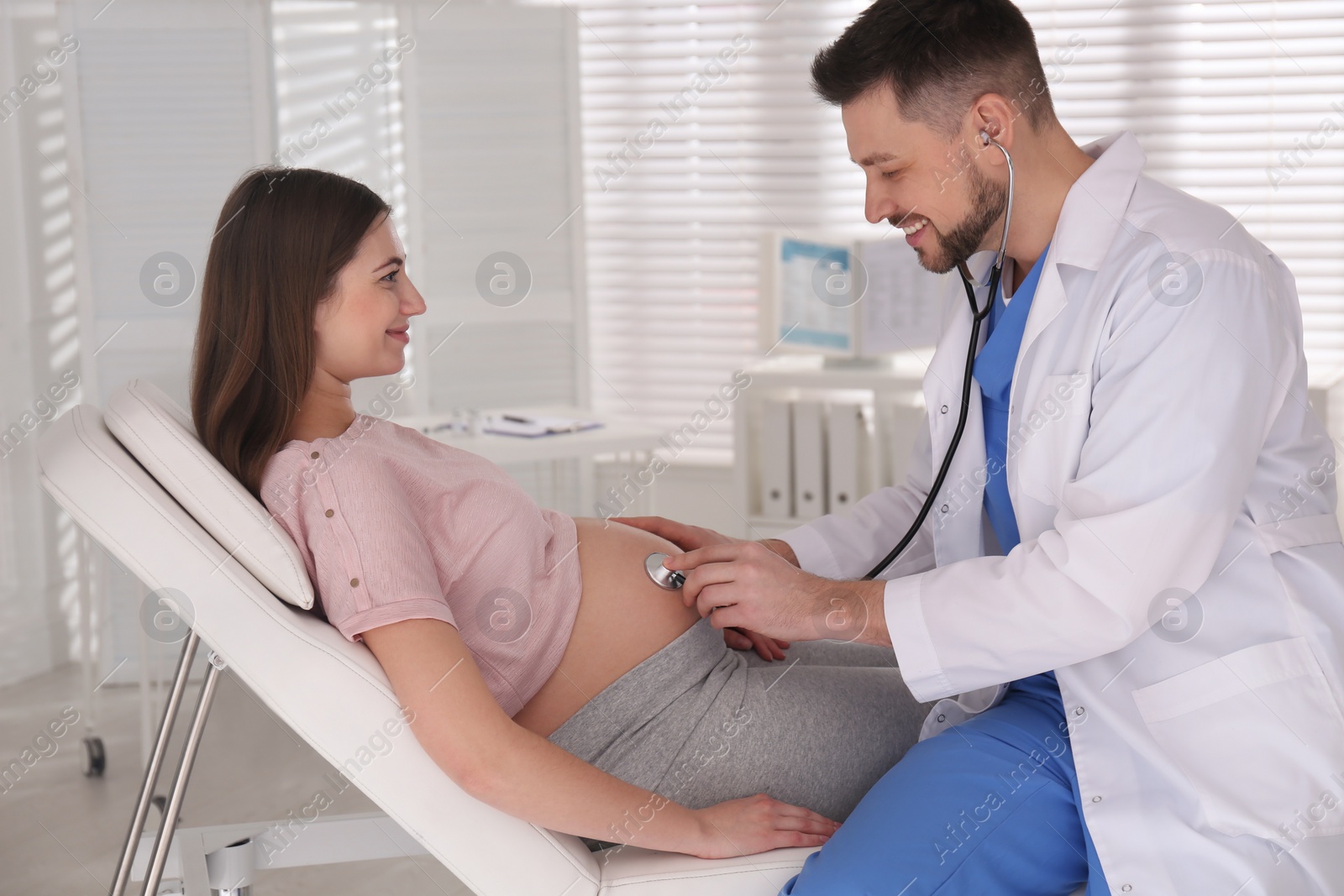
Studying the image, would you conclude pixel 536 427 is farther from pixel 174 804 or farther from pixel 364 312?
pixel 174 804

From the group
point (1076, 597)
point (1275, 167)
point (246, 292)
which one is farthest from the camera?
point (1275, 167)

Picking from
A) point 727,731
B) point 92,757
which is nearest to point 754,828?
point 727,731

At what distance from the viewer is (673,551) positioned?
4.59 feet

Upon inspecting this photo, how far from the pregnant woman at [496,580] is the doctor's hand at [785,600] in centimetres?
8

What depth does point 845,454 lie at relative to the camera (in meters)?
3.11

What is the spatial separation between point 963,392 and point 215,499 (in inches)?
33.5

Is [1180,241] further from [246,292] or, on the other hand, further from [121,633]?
[121,633]

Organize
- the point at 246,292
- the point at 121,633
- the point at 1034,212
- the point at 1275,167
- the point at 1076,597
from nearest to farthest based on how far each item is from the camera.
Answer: the point at 1076,597, the point at 246,292, the point at 1034,212, the point at 121,633, the point at 1275,167

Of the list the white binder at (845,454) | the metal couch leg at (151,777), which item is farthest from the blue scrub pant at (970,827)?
the white binder at (845,454)

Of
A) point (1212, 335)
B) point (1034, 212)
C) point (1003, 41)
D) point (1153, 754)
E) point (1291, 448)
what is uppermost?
point (1003, 41)

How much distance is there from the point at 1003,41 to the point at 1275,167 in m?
2.45

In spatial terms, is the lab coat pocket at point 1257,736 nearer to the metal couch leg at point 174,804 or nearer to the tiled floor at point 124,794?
the metal couch leg at point 174,804

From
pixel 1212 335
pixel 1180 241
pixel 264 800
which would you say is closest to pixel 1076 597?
pixel 1212 335

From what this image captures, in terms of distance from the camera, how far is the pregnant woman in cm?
114
